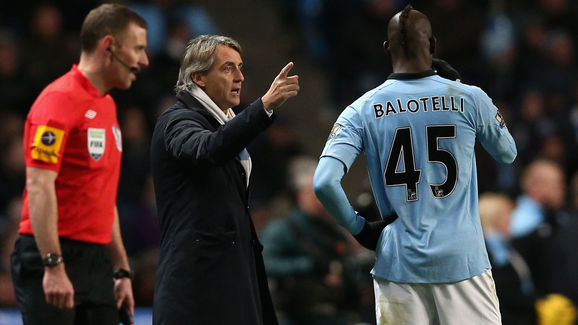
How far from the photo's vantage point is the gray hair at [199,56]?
486 cm

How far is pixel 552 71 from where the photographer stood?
13062mm

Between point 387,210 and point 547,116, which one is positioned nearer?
point 387,210

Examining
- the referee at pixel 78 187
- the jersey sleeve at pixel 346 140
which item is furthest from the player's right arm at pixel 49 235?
the jersey sleeve at pixel 346 140

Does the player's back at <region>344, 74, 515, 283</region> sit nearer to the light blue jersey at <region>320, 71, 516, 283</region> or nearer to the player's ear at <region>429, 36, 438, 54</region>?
the light blue jersey at <region>320, 71, 516, 283</region>

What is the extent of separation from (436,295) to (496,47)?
9783 millimetres

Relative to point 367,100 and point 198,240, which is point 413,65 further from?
point 198,240

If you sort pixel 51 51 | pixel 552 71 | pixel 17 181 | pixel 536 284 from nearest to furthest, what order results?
pixel 536 284
pixel 17 181
pixel 51 51
pixel 552 71

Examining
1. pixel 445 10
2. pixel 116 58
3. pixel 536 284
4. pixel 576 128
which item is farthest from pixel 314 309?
pixel 445 10

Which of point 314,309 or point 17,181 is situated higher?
point 17,181

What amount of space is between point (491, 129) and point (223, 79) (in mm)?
1277

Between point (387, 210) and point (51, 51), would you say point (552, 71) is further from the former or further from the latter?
point (387, 210)

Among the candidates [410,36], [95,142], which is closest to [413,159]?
[410,36]

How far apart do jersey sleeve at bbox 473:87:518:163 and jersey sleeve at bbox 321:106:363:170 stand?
55 centimetres

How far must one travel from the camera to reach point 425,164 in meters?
4.59
